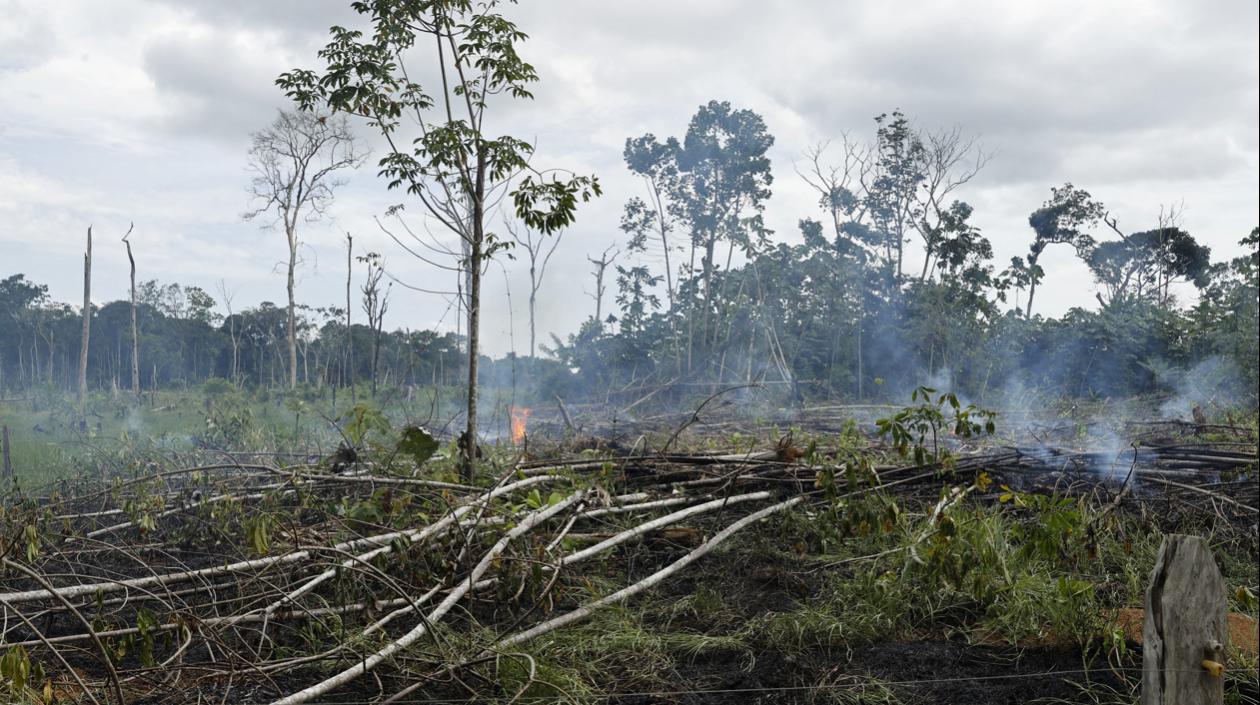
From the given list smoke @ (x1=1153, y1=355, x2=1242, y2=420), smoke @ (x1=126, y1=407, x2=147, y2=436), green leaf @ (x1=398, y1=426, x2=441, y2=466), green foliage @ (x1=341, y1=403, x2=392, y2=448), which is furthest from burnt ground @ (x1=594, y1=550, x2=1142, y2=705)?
smoke @ (x1=126, y1=407, x2=147, y2=436)

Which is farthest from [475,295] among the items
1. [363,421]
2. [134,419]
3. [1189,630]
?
[134,419]

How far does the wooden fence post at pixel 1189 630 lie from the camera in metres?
2.43

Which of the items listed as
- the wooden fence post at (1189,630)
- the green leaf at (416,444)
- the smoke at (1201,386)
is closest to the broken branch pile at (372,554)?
the green leaf at (416,444)

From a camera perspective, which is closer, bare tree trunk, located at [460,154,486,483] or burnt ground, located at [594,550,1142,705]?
burnt ground, located at [594,550,1142,705]

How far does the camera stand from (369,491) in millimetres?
5871

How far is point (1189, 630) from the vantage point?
7.98ft

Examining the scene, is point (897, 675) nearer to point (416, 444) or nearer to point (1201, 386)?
point (416, 444)

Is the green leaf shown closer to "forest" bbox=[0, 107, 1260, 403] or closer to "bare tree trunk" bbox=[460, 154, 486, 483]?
"bare tree trunk" bbox=[460, 154, 486, 483]

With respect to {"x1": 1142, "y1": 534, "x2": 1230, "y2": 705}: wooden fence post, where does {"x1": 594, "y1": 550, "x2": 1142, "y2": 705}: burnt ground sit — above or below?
below

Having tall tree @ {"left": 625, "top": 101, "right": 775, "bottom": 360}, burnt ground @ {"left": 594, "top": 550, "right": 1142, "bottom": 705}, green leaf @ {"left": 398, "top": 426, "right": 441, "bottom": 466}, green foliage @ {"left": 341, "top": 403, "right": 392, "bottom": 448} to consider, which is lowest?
burnt ground @ {"left": 594, "top": 550, "right": 1142, "bottom": 705}

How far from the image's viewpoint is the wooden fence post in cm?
243

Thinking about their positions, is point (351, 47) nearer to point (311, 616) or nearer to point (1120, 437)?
point (311, 616)

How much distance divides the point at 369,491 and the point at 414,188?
7.41 ft

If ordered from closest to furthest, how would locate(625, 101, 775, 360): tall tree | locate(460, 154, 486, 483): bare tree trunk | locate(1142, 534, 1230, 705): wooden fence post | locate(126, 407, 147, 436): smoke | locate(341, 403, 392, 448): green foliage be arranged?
locate(1142, 534, 1230, 705): wooden fence post
locate(341, 403, 392, 448): green foliage
locate(460, 154, 486, 483): bare tree trunk
locate(126, 407, 147, 436): smoke
locate(625, 101, 775, 360): tall tree
